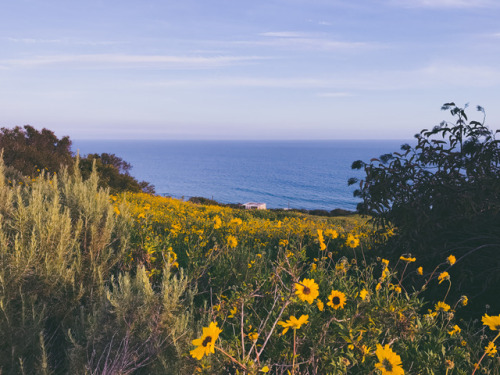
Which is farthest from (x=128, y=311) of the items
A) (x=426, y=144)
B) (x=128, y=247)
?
(x=426, y=144)

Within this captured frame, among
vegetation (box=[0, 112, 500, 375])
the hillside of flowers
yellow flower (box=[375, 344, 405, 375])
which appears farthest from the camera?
vegetation (box=[0, 112, 500, 375])

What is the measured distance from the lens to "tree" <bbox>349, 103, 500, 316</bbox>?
170 inches

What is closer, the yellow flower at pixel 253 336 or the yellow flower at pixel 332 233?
the yellow flower at pixel 253 336

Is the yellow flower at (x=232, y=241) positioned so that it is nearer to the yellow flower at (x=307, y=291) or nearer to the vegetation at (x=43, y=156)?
the yellow flower at (x=307, y=291)

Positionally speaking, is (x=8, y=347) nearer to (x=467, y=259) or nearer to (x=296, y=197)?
(x=467, y=259)

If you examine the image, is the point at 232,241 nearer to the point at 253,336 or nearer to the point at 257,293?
the point at 257,293

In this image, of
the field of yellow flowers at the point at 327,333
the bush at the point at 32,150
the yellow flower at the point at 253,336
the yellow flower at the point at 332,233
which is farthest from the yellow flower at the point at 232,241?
the bush at the point at 32,150

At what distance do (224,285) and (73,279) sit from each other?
60.1 inches

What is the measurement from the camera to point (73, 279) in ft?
11.8

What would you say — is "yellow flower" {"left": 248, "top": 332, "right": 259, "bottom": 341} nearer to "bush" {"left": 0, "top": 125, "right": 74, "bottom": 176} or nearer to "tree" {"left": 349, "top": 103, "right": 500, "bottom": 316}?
"tree" {"left": 349, "top": 103, "right": 500, "bottom": 316}

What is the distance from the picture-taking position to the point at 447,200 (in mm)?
4652

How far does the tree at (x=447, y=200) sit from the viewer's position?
4324mm

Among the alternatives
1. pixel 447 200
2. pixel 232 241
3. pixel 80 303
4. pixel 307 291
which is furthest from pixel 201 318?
pixel 447 200

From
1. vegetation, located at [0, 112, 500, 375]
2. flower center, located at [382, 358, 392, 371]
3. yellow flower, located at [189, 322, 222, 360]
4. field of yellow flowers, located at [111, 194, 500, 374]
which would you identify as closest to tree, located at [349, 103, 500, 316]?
vegetation, located at [0, 112, 500, 375]
